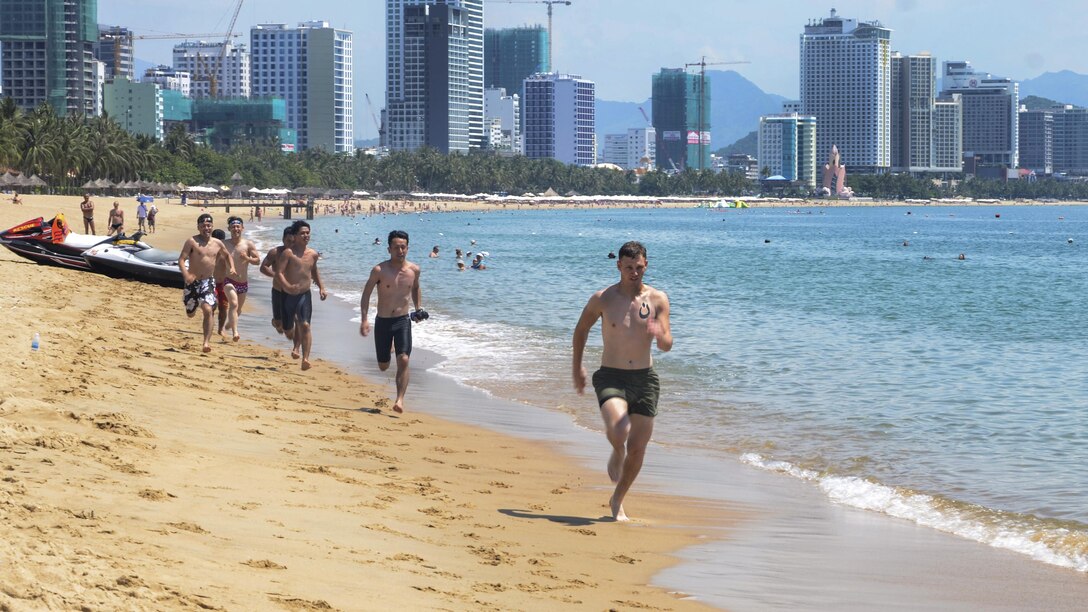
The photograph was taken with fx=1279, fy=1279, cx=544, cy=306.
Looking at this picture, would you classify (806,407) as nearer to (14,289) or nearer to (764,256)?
(14,289)

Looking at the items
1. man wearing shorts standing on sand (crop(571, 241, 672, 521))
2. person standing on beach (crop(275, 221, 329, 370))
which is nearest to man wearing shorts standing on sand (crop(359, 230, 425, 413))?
person standing on beach (crop(275, 221, 329, 370))

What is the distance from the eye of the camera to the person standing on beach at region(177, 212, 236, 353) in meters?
15.1

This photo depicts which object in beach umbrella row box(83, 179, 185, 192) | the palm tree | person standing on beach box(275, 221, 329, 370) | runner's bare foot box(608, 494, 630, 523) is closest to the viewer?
runner's bare foot box(608, 494, 630, 523)

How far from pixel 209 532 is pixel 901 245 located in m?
83.5

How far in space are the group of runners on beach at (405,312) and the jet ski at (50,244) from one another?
7.27 metres

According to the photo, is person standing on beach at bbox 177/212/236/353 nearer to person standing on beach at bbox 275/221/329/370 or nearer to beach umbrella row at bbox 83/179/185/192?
person standing on beach at bbox 275/221/329/370

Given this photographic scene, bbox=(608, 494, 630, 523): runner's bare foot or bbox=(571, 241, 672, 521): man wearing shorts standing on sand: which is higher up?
bbox=(571, 241, 672, 521): man wearing shorts standing on sand

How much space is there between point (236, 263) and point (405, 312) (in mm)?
4645

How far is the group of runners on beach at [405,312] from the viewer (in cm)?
783

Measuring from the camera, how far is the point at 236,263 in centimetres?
1570

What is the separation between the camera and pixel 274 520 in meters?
6.92

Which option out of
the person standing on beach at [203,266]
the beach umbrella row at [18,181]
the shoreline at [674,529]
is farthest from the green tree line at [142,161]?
→ the shoreline at [674,529]

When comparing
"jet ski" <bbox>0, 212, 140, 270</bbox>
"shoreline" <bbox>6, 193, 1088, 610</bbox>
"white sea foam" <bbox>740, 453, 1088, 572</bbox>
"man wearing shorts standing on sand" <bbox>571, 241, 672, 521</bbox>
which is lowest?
"white sea foam" <bbox>740, 453, 1088, 572</bbox>

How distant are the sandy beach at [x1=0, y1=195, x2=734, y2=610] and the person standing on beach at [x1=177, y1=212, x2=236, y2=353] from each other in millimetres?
1829
